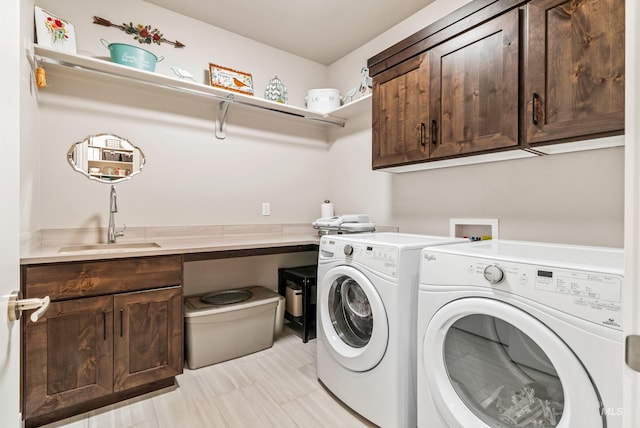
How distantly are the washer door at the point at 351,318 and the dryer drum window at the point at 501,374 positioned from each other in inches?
13.3

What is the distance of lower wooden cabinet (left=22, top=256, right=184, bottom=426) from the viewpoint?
144 cm

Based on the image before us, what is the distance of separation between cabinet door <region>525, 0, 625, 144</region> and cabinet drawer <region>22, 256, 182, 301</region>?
198 cm

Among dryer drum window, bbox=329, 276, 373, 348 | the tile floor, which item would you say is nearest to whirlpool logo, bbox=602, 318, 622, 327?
dryer drum window, bbox=329, 276, 373, 348

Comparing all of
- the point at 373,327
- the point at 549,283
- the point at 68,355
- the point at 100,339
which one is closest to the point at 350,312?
the point at 373,327

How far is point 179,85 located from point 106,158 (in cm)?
71

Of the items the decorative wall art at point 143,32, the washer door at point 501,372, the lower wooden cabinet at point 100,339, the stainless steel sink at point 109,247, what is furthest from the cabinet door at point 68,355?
the decorative wall art at point 143,32

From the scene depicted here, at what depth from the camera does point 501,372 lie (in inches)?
44.7

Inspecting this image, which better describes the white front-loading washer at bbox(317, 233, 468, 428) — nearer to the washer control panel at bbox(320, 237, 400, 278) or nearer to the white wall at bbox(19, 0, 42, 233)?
the washer control panel at bbox(320, 237, 400, 278)

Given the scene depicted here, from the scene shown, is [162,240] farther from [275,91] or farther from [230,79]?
[275,91]

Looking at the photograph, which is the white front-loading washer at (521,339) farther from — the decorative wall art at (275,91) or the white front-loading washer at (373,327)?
the decorative wall art at (275,91)

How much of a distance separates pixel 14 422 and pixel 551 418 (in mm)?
1434

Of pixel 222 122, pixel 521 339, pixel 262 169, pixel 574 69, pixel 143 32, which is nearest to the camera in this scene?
pixel 521 339

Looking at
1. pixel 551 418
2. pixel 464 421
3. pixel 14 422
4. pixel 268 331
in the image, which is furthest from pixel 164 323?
pixel 551 418

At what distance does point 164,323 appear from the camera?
5.74ft
